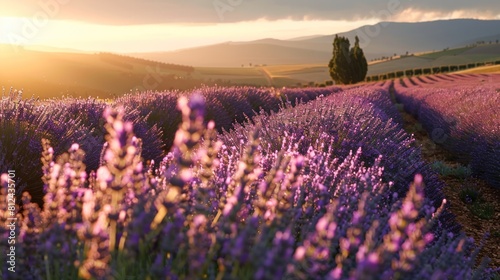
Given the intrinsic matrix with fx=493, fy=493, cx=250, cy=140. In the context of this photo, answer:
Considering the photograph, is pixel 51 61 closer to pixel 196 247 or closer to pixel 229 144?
pixel 229 144

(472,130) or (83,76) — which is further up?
(83,76)

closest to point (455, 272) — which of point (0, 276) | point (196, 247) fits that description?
point (196, 247)

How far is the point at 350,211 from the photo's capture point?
2.62 m

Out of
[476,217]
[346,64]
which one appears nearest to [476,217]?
[476,217]

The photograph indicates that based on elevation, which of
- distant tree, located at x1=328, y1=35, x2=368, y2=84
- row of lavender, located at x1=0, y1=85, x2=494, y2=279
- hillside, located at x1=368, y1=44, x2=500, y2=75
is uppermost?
row of lavender, located at x1=0, y1=85, x2=494, y2=279

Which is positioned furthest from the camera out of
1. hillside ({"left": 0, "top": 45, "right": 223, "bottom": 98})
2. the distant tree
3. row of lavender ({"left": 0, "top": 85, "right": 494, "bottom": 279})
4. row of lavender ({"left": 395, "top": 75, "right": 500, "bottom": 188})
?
the distant tree

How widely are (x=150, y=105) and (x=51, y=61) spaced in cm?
4075

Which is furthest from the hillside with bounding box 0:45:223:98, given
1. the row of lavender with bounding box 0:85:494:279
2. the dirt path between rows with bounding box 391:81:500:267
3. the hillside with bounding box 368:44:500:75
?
the hillside with bounding box 368:44:500:75

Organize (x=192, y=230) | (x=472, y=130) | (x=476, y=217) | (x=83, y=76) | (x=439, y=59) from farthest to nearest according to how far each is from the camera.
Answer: (x=439, y=59) < (x=83, y=76) < (x=472, y=130) < (x=476, y=217) < (x=192, y=230)

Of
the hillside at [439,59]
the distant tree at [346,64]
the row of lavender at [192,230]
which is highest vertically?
the row of lavender at [192,230]

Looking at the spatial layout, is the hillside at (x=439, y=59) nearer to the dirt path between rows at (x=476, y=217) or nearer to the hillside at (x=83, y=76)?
the hillside at (x=83, y=76)

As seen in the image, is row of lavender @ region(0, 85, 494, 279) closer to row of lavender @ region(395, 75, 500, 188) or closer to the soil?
the soil

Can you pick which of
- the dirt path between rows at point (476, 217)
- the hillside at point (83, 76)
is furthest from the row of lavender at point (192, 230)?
the hillside at point (83, 76)

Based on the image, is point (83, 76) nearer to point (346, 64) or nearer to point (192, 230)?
point (346, 64)
